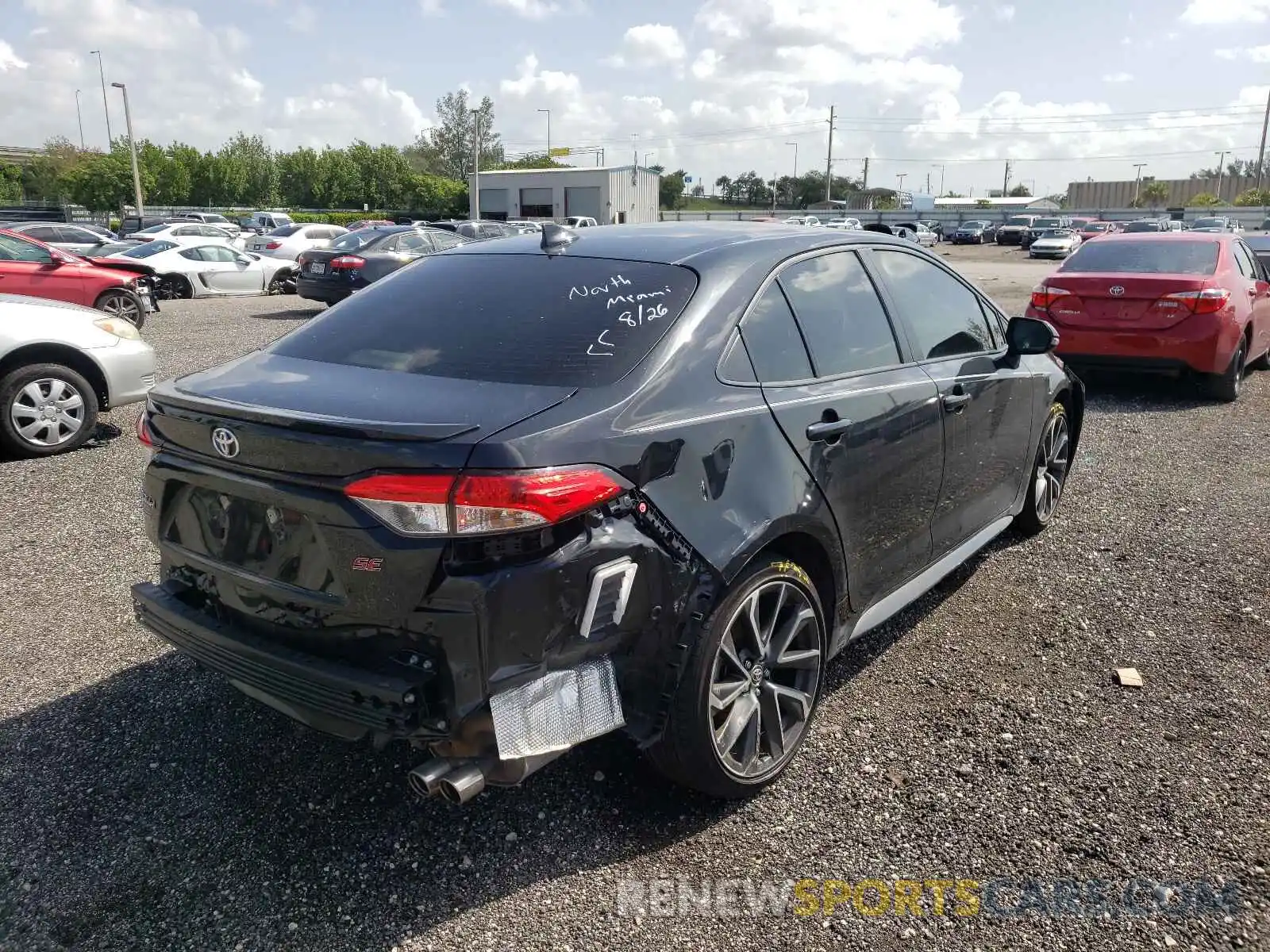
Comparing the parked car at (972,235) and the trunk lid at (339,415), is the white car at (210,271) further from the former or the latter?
the parked car at (972,235)

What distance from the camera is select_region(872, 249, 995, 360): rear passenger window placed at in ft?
13.0

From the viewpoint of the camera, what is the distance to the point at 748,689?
2979 mm

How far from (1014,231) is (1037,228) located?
7.20ft

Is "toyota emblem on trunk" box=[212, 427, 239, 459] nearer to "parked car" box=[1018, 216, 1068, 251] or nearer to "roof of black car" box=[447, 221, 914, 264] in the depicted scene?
"roof of black car" box=[447, 221, 914, 264]

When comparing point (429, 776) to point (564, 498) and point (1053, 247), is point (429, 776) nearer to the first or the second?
point (564, 498)

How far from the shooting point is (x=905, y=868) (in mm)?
2750

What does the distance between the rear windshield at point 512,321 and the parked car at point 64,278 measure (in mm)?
9407

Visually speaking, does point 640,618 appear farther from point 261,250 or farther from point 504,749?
point 261,250

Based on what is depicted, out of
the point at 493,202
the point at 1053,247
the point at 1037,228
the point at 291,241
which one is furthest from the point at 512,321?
the point at 493,202

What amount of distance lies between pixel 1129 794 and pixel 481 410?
2.34 m

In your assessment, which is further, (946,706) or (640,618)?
(946,706)

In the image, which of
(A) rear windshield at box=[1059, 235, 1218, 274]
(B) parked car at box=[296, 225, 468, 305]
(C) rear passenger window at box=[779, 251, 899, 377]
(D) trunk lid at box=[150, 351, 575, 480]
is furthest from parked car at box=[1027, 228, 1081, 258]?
(D) trunk lid at box=[150, 351, 575, 480]

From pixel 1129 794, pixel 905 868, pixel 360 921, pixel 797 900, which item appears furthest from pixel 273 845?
pixel 1129 794

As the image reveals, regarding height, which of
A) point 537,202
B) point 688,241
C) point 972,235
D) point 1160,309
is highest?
point 537,202
